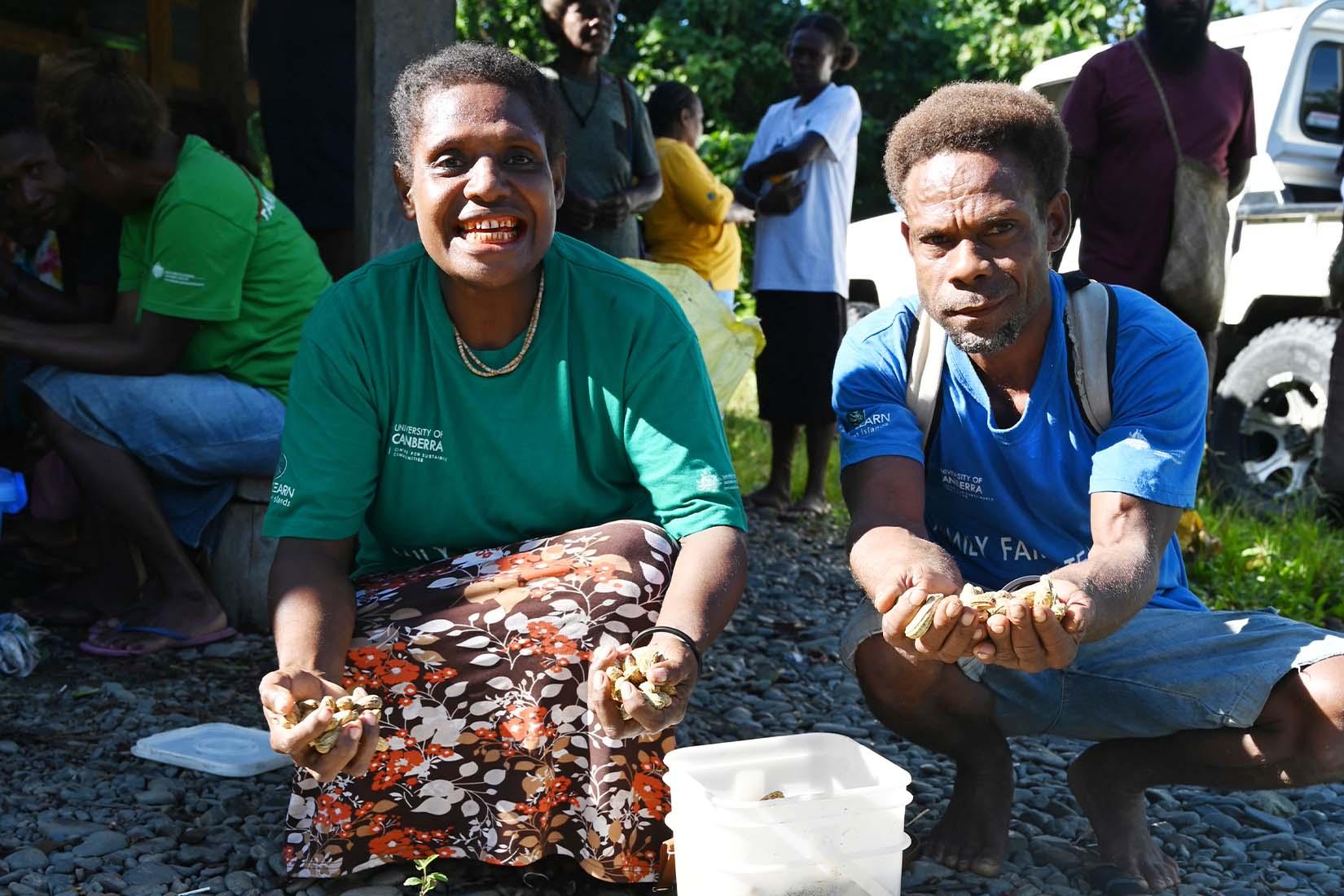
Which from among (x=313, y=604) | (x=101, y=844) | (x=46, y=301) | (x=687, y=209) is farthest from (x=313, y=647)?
(x=687, y=209)

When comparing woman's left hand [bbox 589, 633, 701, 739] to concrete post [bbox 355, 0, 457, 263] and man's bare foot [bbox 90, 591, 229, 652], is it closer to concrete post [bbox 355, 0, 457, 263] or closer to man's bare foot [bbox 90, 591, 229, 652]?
man's bare foot [bbox 90, 591, 229, 652]

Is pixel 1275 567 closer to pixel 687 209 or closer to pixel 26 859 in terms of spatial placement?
pixel 687 209

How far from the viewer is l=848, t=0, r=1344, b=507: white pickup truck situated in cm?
559

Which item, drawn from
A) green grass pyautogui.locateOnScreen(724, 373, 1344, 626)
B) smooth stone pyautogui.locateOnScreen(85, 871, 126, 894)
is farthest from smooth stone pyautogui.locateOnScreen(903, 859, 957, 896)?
green grass pyautogui.locateOnScreen(724, 373, 1344, 626)

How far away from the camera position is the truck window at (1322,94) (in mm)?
6324

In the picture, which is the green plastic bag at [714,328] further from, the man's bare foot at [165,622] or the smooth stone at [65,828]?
the smooth stone at [65,828]

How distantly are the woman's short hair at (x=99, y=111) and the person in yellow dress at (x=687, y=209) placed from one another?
2586 mm

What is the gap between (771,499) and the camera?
580 cm

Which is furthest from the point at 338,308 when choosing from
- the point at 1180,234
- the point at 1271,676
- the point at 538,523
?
the point at 1180,234

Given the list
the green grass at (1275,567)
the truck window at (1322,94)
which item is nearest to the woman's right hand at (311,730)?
the green grass at (1275,567)

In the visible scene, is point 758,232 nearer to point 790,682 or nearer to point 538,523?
point 790,682

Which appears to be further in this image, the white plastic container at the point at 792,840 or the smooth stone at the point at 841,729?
the smooth stone at the point at 841,729

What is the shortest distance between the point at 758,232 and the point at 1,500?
339 cm

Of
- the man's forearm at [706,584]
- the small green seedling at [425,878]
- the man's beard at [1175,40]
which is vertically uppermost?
the man's beard at [1175,40]
